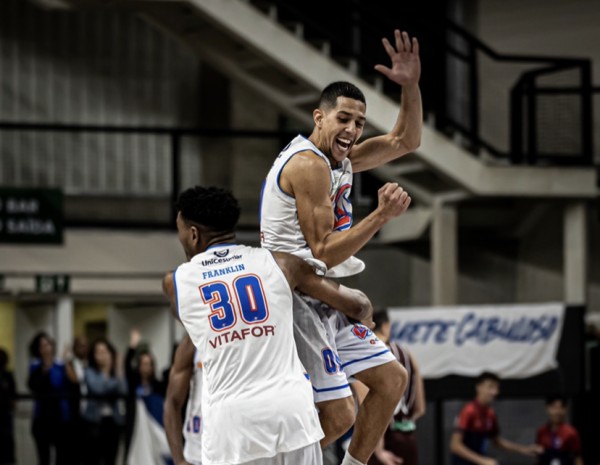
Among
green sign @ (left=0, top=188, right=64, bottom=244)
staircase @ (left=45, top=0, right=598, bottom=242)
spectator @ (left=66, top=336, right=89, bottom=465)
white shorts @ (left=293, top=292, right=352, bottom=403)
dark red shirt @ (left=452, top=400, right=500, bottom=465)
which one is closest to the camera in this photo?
white shorts @ (left=293, top=292, right=352, bottom=403)

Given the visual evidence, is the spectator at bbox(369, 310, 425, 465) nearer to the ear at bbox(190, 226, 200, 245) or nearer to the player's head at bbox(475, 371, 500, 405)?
the player's head at bbox(475, 371, 500, 405)

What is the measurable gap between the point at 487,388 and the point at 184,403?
5080mm

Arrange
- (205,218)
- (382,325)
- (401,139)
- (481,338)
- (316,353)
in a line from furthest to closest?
(481,338) < (382,325) < (401,139) < (316,353) < (205,218)

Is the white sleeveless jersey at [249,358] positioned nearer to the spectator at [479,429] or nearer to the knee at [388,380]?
the knee at [388,380]

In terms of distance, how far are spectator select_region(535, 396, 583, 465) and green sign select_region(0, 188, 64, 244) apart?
19.8 feet

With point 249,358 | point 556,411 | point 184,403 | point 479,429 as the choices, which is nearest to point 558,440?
point 556,411

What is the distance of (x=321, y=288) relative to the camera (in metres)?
6.60

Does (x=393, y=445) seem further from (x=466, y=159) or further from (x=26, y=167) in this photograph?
(x=26, y=167)

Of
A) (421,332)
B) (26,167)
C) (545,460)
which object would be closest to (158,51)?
(26,167)

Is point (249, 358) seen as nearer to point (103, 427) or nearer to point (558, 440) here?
point (103, 427)

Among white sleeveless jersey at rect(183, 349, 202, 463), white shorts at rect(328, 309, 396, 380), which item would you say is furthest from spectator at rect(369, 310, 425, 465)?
white shorts at rect(328, 309, 396, 380)

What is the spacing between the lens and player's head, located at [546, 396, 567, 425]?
13829 mm

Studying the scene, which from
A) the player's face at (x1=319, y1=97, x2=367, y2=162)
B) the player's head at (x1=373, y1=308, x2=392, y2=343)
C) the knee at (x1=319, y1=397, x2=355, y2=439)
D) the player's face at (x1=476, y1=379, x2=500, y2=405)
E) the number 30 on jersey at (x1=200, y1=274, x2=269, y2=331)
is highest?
the player's face at (x1=319, y1=97, x2=367, y2=162)

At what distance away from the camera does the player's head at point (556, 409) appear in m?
13.8
